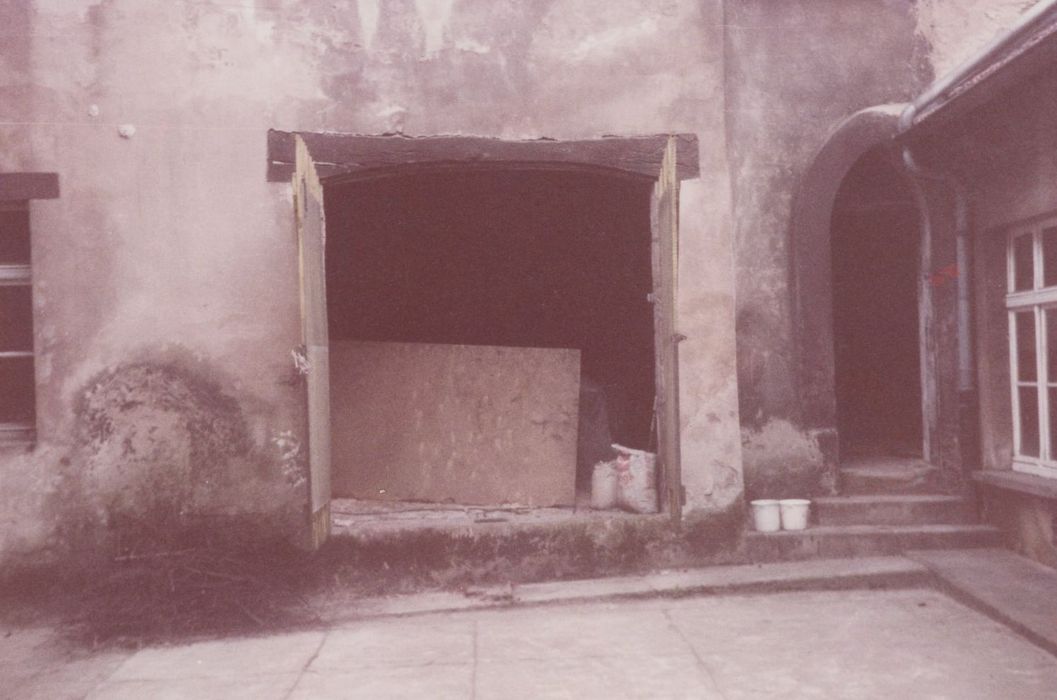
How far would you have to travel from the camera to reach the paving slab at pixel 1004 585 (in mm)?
4570

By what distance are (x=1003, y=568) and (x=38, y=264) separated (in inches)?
240

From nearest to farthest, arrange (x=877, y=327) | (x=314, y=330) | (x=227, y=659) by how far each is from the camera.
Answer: (x=227, y=659) → (x=314, y=330) → (x=877, y=327)

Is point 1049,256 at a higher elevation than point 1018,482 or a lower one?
higher

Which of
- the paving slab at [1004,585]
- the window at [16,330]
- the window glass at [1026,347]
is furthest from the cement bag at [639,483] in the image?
the window at [16,330]

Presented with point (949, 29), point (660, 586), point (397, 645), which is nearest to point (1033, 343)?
point (949, 29)

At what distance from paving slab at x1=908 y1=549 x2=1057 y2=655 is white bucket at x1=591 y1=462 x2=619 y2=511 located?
1.94 m

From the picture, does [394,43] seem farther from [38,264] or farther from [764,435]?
[764,435]

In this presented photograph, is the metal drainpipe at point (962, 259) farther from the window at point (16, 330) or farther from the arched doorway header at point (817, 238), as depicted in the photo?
the window at point (16, 330)

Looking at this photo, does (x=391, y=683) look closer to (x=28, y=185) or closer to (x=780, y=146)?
(x=28, y=185)

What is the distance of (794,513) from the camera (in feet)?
19.8

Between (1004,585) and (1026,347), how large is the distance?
5.68 feet

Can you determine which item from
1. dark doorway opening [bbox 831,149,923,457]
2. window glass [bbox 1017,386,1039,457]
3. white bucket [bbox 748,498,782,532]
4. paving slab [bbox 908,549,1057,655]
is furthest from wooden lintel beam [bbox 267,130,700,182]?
paving slab [bbox 908,549,1057,655]

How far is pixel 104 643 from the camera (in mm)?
5023

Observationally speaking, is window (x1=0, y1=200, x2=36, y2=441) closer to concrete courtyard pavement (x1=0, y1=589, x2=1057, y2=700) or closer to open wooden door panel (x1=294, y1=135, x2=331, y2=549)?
concrete courtyard pavement (x1=0, y1=589, x2=1057, y2=700)
